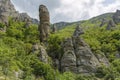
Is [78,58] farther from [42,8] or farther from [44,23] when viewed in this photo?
[42,8]

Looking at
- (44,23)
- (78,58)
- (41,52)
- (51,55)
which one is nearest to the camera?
(41,52)

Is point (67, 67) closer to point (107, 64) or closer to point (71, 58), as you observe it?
point (71, 58)

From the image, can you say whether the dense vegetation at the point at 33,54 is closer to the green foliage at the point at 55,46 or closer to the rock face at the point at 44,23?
the green foliage at the point at 55,46

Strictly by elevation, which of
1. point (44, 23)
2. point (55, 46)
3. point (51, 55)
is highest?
point (44, 23)

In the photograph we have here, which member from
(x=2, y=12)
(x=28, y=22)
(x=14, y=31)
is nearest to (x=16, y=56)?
(x=14, y=31)

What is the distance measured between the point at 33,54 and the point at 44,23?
2607 cm

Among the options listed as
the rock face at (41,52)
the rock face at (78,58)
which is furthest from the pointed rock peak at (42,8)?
the rock face at (41,52)

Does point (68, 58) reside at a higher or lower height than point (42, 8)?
lower

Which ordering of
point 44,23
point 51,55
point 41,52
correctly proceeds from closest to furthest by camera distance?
point 41,52 → point 51,55 → point 44,23

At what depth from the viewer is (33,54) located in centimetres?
9906

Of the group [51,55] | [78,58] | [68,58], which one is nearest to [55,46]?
[51,55]

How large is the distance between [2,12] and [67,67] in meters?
52.1

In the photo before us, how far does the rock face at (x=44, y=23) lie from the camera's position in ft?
391

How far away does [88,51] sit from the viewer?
102 metres
